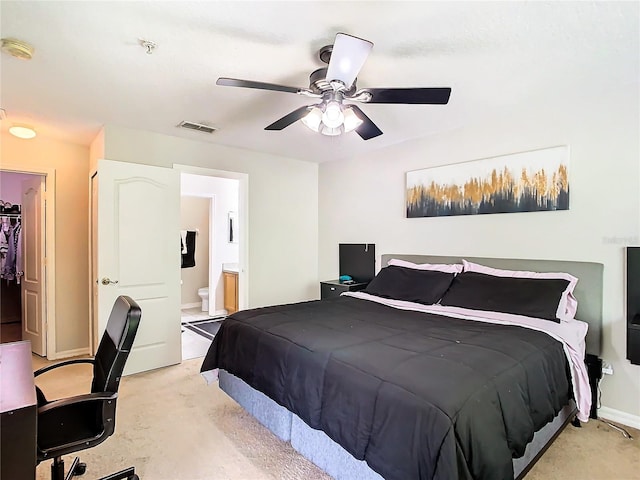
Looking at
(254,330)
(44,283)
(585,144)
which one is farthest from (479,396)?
(44,283)

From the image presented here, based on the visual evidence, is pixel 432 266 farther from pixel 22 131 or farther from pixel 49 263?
pixel 22 131

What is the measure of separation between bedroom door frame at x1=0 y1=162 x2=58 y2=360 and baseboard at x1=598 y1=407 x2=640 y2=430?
5166 mm

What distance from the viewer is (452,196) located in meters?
3.56

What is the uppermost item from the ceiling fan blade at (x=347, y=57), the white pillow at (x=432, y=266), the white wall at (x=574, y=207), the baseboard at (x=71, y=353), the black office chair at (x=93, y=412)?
the ceiling fan blade at (x=347, y=57)

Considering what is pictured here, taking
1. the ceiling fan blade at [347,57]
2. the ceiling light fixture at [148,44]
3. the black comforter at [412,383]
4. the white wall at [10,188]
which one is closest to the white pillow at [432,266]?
the black comforter at [412,383]

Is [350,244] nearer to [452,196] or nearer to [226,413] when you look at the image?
[452,196]

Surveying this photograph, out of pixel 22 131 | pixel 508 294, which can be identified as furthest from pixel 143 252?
pixel 508 294

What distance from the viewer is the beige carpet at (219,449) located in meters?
1.98

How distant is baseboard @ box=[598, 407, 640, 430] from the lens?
8.17 feet

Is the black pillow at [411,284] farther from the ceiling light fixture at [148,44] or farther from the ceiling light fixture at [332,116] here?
the ceiling light fixture at [148,44]

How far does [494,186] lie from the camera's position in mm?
3248

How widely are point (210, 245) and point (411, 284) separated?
12.6 ft

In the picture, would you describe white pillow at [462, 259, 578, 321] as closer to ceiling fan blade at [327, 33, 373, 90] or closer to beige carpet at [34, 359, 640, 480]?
beige carpet at [34, 359, 640, 480]

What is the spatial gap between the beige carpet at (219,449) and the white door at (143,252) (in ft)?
2.35
